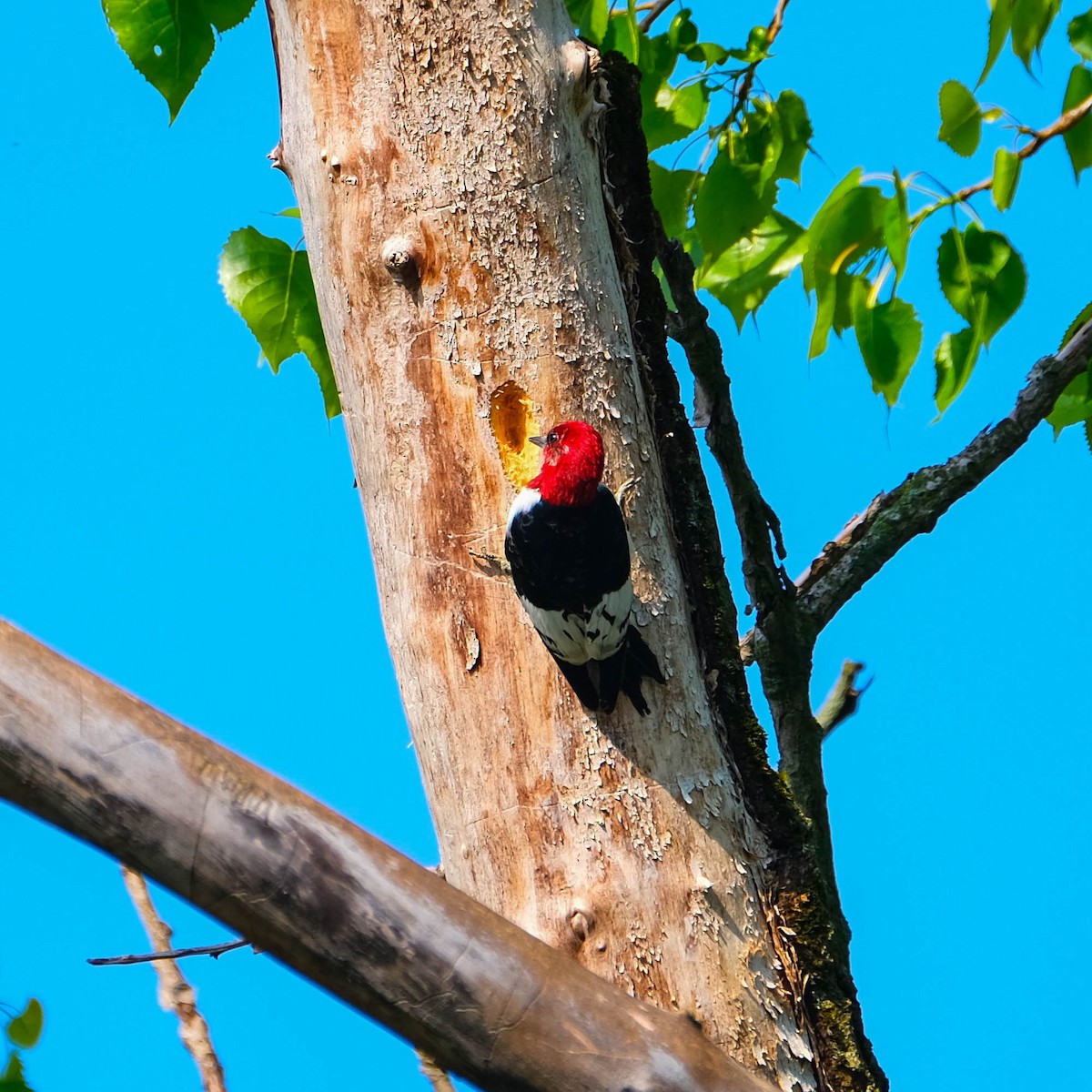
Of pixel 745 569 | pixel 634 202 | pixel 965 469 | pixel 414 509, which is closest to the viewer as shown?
pixel 414 509

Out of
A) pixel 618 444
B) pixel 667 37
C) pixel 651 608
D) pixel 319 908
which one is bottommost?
pixel 319 908

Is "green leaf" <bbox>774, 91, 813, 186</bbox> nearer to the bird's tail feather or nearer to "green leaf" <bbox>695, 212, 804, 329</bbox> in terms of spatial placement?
"green leaf" <bbox>695, 212, 804, 329</bbox>

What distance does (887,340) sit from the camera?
70.1 inches

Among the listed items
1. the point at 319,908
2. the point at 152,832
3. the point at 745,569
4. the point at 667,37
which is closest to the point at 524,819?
the point at 319,908

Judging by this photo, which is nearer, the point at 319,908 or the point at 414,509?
the point at 319,908

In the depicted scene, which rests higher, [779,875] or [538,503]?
[538,503]

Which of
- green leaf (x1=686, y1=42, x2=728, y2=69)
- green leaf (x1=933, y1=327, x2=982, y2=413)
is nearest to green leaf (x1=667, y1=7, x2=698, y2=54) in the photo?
green leaf (x1=686, y1=42, x2=728, y2=69)

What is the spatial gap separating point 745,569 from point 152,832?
1069 millimetres

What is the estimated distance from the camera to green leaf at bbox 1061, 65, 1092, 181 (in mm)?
1828

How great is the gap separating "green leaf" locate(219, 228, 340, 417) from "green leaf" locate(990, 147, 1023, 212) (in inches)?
38.6

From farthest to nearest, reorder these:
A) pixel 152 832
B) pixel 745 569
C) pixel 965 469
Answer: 1. pixel 965 469
2. pixel 745 569
3. pixel 152 832

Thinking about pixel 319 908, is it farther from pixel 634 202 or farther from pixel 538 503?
pixel 634 202

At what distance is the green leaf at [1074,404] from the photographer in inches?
83.7

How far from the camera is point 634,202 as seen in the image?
68.1 inches
